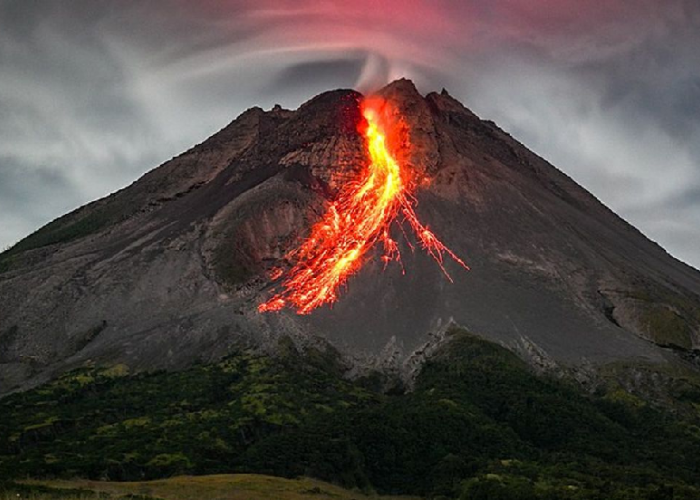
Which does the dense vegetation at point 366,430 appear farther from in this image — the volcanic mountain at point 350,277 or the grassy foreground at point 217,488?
the volcanic mountain at point 350,277

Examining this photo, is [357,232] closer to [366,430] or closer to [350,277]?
[350,277]

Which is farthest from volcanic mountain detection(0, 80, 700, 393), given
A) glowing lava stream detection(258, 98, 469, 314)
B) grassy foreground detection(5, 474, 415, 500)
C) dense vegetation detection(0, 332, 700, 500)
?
grassy foreground detection(5, 474, 415, 500)

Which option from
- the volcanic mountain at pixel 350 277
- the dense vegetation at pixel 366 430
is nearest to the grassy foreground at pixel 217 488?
the dense vegetation at pixel 366 430

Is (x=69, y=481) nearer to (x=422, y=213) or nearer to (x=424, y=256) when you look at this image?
(x=424, y=256)

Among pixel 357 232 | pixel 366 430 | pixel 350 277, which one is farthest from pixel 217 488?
pixel 357 232

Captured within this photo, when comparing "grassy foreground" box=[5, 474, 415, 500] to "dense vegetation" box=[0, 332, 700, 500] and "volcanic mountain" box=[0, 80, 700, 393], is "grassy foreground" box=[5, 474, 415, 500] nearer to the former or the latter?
"dense vegetation" box=[0, 332, 700, 500]

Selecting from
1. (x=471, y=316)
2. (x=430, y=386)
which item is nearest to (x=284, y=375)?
(x=430, y=386)
